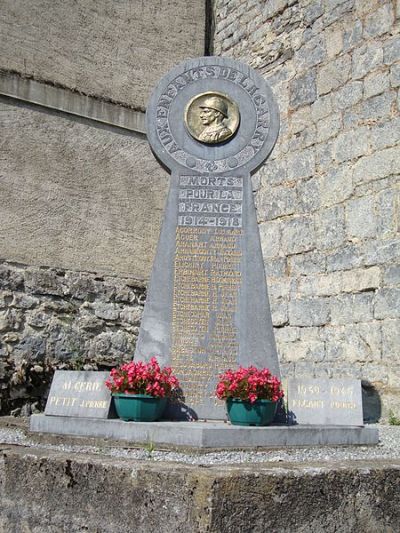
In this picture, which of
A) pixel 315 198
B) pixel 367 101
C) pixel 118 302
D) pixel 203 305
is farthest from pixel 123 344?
pixel 367 101

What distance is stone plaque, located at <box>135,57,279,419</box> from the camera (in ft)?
15.7

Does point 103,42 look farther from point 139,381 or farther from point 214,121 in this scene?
point 139,381

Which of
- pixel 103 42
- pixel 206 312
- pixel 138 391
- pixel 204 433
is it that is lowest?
pixel 204 433

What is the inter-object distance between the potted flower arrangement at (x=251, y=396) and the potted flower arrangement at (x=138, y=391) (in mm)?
400

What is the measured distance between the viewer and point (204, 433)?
12.0 feet

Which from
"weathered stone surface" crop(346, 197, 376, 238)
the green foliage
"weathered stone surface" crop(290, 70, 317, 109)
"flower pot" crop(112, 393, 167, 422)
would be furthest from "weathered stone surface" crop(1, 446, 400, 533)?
→ "weathered stone surface" crop(290, 70, 317, 109)

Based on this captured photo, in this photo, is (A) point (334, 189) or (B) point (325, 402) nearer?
(B) point (325, 402)

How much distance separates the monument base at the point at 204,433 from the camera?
371 cm

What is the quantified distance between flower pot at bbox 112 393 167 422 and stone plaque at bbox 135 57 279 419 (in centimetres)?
50

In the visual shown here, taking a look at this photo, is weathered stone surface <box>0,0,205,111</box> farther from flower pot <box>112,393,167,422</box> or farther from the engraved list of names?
flower pot <box>112,393,167,422</box>

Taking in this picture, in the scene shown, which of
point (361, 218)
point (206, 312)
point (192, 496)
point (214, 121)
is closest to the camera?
point (192, 496)

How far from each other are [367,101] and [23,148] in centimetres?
378

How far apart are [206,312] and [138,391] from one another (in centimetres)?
93

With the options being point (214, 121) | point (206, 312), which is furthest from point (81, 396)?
point (214, 121)
